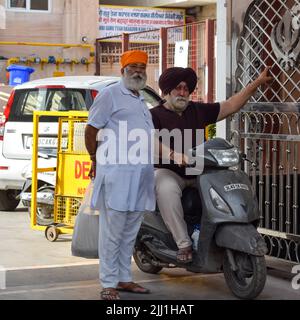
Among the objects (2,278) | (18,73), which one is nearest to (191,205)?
(2,278)

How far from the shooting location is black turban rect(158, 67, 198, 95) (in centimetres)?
674

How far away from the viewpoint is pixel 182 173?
6.82 meters

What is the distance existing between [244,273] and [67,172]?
10.9ft

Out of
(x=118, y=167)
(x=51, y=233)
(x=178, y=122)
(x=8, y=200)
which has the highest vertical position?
(x=178, y=122)

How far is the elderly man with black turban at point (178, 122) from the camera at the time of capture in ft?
21.7

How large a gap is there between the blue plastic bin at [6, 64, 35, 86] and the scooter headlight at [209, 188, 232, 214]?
12317mm

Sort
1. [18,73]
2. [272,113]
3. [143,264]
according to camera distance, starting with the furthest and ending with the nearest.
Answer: [18,73] < [143,264] < [272,113]

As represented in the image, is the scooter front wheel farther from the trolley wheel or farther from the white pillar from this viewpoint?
the trolley wheel

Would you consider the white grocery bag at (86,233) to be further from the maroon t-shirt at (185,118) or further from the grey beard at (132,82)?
the grey beard at (132,82)

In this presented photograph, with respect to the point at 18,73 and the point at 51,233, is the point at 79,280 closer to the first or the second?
the point at 51,233

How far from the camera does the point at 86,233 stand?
6.78 metres

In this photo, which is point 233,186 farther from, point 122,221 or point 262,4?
point 262,4

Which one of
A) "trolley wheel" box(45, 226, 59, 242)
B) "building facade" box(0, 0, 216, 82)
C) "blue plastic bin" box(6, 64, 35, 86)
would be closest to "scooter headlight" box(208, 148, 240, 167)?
"trolley wheel" box(45, 226, 59, 242)

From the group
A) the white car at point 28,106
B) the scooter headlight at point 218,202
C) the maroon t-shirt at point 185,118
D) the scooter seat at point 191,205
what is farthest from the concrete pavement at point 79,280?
the white car at point 28,106
